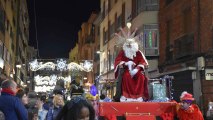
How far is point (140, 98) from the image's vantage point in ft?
36.7

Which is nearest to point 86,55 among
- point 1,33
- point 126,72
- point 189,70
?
point 1,33

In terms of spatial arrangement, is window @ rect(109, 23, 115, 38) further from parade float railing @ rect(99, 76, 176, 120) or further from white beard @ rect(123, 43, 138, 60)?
parade float railing @ rect(99, 76, 176, 120)

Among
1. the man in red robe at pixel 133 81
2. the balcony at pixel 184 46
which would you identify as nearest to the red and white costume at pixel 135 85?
the man in red robe at pixel 133 81

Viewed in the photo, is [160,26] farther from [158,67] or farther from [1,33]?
[1,33]

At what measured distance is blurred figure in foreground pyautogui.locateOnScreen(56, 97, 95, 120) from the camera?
12.5 ft

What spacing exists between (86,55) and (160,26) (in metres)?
46.9

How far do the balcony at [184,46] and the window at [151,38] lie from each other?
412cm

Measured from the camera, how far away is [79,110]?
3859mm

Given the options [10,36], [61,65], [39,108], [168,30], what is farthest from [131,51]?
[10,36]

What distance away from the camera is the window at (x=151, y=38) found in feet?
101

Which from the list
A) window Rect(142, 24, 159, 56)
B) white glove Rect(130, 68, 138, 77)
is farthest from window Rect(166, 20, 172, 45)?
white glove Rect(130, 68, 138, 77)

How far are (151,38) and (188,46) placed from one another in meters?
6.53

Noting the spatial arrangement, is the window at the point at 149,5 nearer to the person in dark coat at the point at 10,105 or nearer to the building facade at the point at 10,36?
the building facade at the point at 10,36

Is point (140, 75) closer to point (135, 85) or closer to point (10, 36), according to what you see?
point (135, 85)
